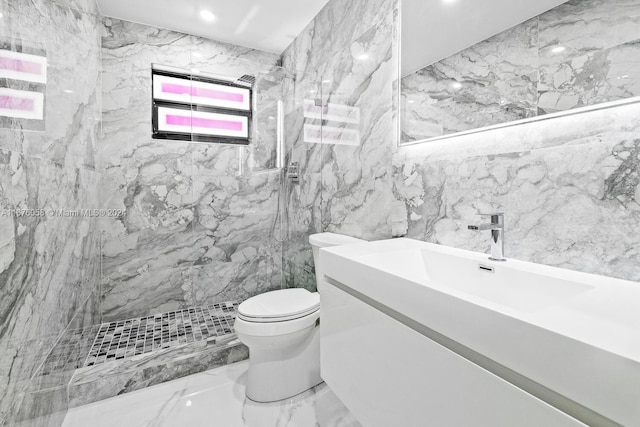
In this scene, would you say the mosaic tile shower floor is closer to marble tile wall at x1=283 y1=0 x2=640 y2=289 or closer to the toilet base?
the toilet base

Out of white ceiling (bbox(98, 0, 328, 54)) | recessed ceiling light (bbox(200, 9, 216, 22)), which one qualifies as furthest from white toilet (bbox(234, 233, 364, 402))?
recessed ceiling light (bbox(200, 9, 216, 22))

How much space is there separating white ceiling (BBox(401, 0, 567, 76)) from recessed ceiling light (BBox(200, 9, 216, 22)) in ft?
4.77

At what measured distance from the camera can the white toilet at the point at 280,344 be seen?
1552 millimetres

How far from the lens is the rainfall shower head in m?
2.63

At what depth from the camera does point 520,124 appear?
40.9 inches

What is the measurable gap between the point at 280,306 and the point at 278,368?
329 mm

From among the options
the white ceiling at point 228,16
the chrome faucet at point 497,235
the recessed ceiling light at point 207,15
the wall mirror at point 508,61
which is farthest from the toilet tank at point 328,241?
the recessed ceiling light at point 207,15

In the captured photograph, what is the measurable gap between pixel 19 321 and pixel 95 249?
1.19 m

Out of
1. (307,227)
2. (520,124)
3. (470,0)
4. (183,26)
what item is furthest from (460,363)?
(183,26)

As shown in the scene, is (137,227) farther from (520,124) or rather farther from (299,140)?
(520,124)

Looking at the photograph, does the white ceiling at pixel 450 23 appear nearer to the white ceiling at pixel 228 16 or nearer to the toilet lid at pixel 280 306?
the white ceiling at pixel 228 16

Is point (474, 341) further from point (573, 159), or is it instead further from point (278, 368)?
point (278, 368)

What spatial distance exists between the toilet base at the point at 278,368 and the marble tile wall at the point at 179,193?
3.65ft

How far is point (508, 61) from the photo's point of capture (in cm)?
105
